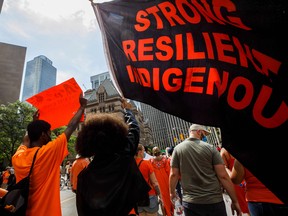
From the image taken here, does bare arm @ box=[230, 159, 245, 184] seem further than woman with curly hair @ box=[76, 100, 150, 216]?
Yes

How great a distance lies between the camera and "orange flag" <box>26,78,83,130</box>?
3149mm

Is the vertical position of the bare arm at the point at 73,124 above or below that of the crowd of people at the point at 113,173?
above

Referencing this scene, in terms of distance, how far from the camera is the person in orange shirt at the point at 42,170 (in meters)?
2.01

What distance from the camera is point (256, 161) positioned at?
1.27 meters

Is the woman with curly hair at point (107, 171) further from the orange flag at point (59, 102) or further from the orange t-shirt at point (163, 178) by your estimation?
the orange t-shirt at point (163, 178)

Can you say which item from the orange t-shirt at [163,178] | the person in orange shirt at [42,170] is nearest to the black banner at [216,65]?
the person in orange shirt at [42,170]

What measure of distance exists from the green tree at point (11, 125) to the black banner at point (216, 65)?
3239 cm

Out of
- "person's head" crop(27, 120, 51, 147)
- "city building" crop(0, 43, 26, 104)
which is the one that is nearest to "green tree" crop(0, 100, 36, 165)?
"city building" crop(0, 43, 26, 104)

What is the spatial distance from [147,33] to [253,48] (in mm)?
1089

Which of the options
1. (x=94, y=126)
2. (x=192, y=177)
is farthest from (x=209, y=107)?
(x=192, y=177)

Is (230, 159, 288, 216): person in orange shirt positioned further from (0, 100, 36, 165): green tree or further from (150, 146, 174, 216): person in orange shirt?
(0, 100, 36, 165): green tree

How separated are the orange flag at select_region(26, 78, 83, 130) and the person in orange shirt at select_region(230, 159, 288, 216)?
259 cm

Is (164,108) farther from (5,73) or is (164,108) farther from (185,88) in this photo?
(5,73)

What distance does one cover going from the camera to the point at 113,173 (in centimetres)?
164
